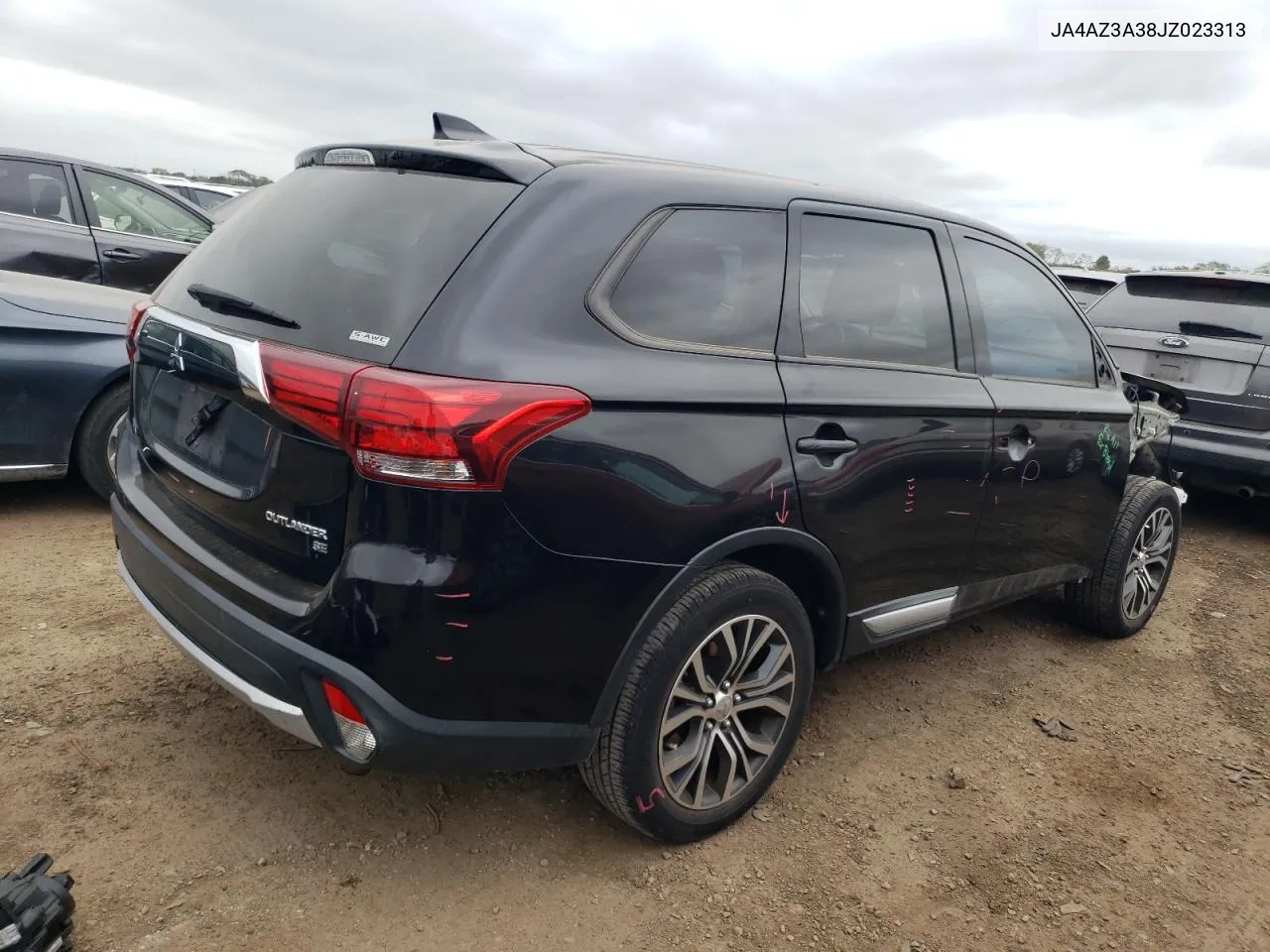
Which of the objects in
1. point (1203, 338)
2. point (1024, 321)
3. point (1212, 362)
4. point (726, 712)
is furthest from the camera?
point (1203, 338)

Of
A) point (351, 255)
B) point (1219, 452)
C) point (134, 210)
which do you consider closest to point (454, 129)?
point (351, 255)

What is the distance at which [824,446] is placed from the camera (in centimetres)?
253

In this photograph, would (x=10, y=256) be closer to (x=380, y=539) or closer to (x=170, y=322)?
(x=170, y=322)

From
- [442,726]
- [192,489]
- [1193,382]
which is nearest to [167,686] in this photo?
[192,489]

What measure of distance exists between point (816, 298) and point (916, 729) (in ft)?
5.24

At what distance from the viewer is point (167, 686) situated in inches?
121

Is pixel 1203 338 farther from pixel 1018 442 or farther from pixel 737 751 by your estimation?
pixel 737 751

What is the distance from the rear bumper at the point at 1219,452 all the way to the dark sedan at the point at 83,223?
6944 millimetres

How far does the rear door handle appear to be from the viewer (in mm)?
2486

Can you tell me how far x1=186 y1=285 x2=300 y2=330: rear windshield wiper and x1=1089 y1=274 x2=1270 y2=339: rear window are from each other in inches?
222

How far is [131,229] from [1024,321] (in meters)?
6.37

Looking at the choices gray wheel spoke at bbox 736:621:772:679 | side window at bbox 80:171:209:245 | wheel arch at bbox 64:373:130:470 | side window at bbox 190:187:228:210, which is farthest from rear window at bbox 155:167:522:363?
side window at bbox 190:187:228:210

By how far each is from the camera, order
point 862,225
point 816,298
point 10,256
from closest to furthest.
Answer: point 816,298, point 862,225, point 10,256

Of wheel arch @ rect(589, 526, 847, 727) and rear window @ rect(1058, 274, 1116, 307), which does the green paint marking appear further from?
rear window @ rect(1058, 274, 1116, 307)
